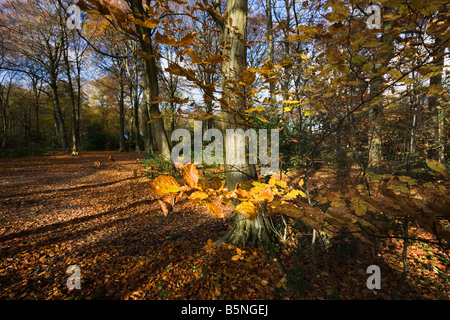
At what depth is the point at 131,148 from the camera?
1941 cm

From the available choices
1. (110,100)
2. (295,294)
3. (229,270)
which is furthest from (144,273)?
(110,100)

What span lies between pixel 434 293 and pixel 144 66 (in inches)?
329

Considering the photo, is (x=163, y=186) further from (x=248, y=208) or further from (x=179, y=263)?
(x=179, y=263)

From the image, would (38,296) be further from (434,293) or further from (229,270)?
(434,293)

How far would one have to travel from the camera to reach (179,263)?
2.46 meters

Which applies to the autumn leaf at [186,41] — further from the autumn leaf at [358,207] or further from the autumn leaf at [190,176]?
the autumn leaf at [358,207]

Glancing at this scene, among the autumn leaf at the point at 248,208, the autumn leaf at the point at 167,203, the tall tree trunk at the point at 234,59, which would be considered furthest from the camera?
the tall tree trunk at the point at 234,59

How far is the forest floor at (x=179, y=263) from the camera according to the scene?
206 cm

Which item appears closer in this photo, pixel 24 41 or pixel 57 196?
pixel 57 196

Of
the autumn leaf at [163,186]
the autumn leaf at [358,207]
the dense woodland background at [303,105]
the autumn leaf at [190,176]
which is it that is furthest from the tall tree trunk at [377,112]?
the autumn leaf at [163,186]

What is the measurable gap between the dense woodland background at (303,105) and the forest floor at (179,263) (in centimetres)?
13

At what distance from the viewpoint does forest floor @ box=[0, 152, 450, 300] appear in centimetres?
206

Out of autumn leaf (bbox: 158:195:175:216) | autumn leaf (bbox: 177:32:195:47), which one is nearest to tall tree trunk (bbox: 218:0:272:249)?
autumn leaf (bbox: 177:32:195:47)
